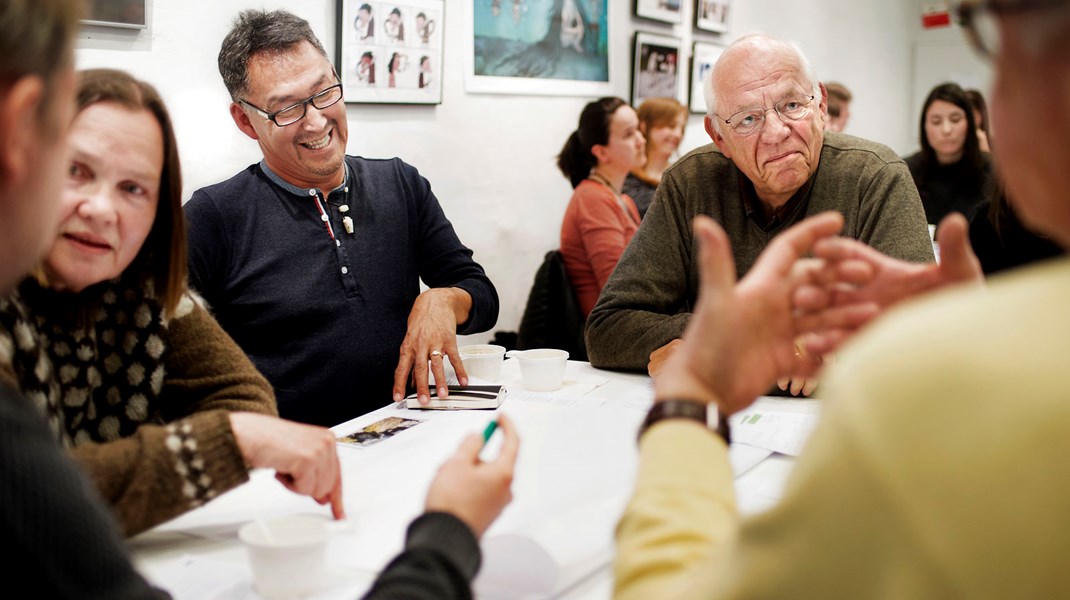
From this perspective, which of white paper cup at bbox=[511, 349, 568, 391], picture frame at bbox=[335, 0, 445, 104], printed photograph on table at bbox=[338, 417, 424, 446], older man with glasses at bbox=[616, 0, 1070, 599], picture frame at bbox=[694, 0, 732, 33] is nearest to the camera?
older man with glasses at bbox=[616, 0, 1070, 599]

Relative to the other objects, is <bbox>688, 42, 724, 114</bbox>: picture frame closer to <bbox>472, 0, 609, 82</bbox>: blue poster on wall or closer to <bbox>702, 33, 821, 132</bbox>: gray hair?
<bbox>472, 0, 609, 82</bbox>: blue poster on wall

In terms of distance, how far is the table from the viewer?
1.07m

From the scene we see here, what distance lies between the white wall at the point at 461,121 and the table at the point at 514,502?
1.36 m

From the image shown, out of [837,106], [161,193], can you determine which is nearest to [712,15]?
[837,106]

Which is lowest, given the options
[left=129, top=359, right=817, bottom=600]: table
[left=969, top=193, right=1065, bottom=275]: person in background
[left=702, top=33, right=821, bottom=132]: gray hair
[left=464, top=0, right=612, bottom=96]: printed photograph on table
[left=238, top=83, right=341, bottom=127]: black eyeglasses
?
[left=129, top=359, right=817, bottom=600]: table

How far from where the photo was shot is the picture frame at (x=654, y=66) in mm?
4746

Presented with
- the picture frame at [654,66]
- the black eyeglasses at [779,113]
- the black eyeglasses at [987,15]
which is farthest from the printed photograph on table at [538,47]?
the black eyeglasses at [987,15]

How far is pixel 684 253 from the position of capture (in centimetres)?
220

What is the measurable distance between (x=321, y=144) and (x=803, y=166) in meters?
1.20

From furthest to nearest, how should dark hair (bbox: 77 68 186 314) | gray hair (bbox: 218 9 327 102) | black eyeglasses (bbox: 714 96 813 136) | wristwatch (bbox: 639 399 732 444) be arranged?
gray hair (bbox: 218 9 327 102), black eyeglasses (bbox: 714 96 813 136), dark hair (bbox: 77 68 186 314), wristwatch (bbox: 639 399 732 444)

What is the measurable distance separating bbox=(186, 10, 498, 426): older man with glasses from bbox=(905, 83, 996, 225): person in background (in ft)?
12.3

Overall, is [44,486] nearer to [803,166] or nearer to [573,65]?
[803,166]

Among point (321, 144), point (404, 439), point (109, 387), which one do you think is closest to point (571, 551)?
point (404, 439)

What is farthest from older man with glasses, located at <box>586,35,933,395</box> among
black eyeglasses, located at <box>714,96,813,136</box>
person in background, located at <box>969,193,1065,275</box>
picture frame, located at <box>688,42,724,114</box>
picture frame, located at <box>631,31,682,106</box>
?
picture frame, located at <box>688,42,724,114</box>
